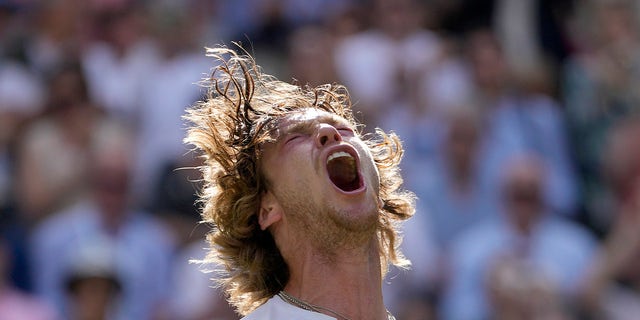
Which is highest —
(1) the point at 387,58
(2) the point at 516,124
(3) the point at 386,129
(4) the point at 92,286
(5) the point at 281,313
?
(1) the point at 387,58

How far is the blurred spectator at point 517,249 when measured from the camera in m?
6.56

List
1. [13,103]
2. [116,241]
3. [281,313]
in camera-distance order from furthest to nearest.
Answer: [13,103] < [116,241] < [281,313]

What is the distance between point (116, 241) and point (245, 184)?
3493mm

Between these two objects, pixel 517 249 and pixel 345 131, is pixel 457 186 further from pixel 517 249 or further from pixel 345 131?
pixel 345 131

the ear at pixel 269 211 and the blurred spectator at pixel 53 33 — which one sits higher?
the blurred spectator at pixel 53 33

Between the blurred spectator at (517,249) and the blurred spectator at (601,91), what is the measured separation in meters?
0.52

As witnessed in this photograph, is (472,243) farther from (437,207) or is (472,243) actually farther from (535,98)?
(535,98)

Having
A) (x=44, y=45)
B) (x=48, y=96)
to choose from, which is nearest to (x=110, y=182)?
(x=48, y=96)

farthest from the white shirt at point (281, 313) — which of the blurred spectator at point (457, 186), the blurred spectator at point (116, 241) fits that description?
the blurred spectator at point (457, 186)

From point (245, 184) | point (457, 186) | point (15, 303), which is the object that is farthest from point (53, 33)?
point (245, 184)

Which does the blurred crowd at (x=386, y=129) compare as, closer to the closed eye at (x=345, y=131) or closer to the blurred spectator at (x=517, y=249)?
the blurred spectator at (x=517, y=249)

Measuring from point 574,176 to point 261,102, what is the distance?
4.16 metres

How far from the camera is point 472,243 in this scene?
679cm

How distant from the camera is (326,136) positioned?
11.7 ft
